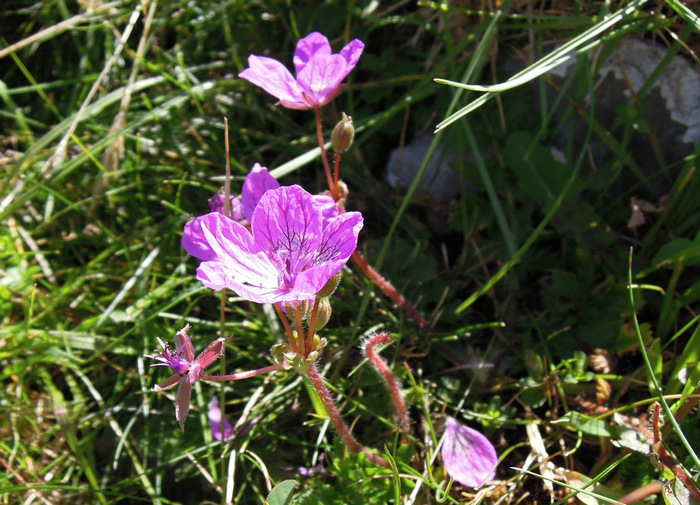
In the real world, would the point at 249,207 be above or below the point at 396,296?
above

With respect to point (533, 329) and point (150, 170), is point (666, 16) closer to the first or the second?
point (533, 329)

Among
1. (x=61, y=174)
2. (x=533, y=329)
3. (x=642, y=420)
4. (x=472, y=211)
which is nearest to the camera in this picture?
(x=642, y=420)

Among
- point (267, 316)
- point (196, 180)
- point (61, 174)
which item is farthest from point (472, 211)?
point (61, 174)

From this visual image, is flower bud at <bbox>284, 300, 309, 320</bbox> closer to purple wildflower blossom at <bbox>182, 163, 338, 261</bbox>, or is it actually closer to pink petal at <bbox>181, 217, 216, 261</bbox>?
purple wildflower blossom at <bbox>182, 163, 338, 261</bbox>

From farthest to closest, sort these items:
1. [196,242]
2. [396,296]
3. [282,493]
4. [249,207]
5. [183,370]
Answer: [396,296] → [249,207] → [196,242] → [282,493] → [183,370]

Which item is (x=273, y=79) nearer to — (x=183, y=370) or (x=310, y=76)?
(x=310, y=76)

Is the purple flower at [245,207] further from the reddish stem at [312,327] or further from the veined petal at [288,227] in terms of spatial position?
the reddish stem at [312,327]

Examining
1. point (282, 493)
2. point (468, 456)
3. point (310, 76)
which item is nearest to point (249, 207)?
point (310, 76)

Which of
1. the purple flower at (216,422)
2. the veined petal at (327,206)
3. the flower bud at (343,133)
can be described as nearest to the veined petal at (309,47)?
the flower bud at (343,133)
